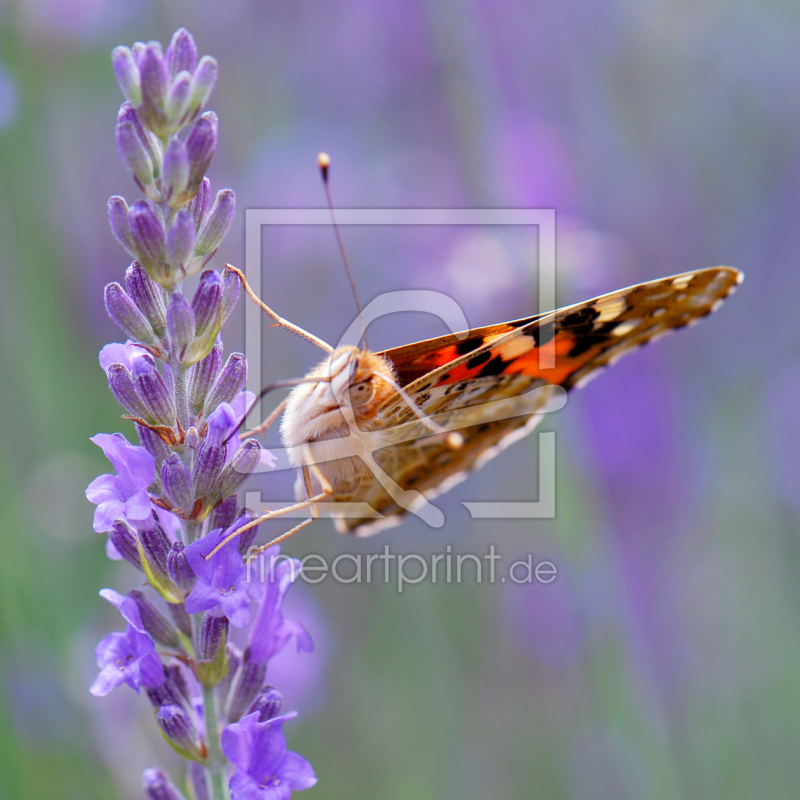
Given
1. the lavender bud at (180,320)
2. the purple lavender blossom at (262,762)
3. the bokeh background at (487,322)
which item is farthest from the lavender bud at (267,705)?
the bokeh background at (487,322)

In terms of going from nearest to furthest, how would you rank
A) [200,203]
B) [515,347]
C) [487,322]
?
[200,203], [515,347], [487,322]

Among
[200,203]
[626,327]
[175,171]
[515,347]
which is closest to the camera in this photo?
[175,171]

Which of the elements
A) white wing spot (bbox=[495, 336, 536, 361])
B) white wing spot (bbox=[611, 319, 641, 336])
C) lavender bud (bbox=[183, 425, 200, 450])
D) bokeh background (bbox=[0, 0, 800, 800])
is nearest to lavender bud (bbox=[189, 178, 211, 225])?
lavender bud (bbox=[183, 425, 200, 450])

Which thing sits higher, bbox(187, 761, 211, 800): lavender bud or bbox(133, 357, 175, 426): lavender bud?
bbox(133, 357, 175, 426): lavender bud

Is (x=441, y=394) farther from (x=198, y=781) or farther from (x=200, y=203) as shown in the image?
(x=198, y=781)

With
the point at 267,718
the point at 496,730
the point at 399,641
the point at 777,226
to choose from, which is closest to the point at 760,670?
the point at 496,730

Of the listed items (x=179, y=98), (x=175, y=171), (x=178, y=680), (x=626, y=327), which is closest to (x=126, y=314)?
(x=175, y=171)

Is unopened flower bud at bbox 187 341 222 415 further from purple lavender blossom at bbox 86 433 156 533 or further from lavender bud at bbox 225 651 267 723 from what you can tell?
lavender bud at bbox 225 651 267 723

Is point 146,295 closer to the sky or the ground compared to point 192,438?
closer to the sky
